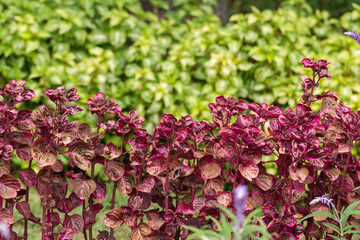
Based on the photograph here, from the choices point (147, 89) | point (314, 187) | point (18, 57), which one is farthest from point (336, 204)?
point (18, 57)

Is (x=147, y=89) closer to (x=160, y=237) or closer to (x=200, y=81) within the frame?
(x=200, y=81)

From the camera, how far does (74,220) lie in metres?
2.01

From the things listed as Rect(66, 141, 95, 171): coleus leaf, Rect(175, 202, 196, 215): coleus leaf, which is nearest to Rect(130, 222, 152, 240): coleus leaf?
Rect(175, 202, 196, 215): coleus leaf

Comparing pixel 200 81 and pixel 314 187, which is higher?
pixel 314 187

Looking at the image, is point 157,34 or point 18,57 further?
point 157,34

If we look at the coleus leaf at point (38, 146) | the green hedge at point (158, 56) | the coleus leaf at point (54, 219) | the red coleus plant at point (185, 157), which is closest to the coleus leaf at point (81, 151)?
the red coleus plant at point (185, 157)

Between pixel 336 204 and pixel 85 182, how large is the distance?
119cm

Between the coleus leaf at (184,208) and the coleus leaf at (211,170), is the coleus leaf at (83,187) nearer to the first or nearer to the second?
the coleus leaf at (184,208)

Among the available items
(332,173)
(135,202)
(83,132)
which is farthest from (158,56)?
(332,173)

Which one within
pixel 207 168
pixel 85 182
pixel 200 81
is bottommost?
pixel 200 81

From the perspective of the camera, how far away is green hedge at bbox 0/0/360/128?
12.6 ft

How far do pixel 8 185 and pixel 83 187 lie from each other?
0.33 meters

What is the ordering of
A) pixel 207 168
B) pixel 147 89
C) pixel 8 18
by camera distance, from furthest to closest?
pixel 8 18
pixel 147 89
pixel 207 168

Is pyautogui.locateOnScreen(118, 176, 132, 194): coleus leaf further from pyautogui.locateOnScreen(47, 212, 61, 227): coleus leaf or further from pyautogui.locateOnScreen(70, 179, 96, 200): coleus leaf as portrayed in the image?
pyautogui.locateOnScreen(47, 212, 61, 227): coleus leaf
